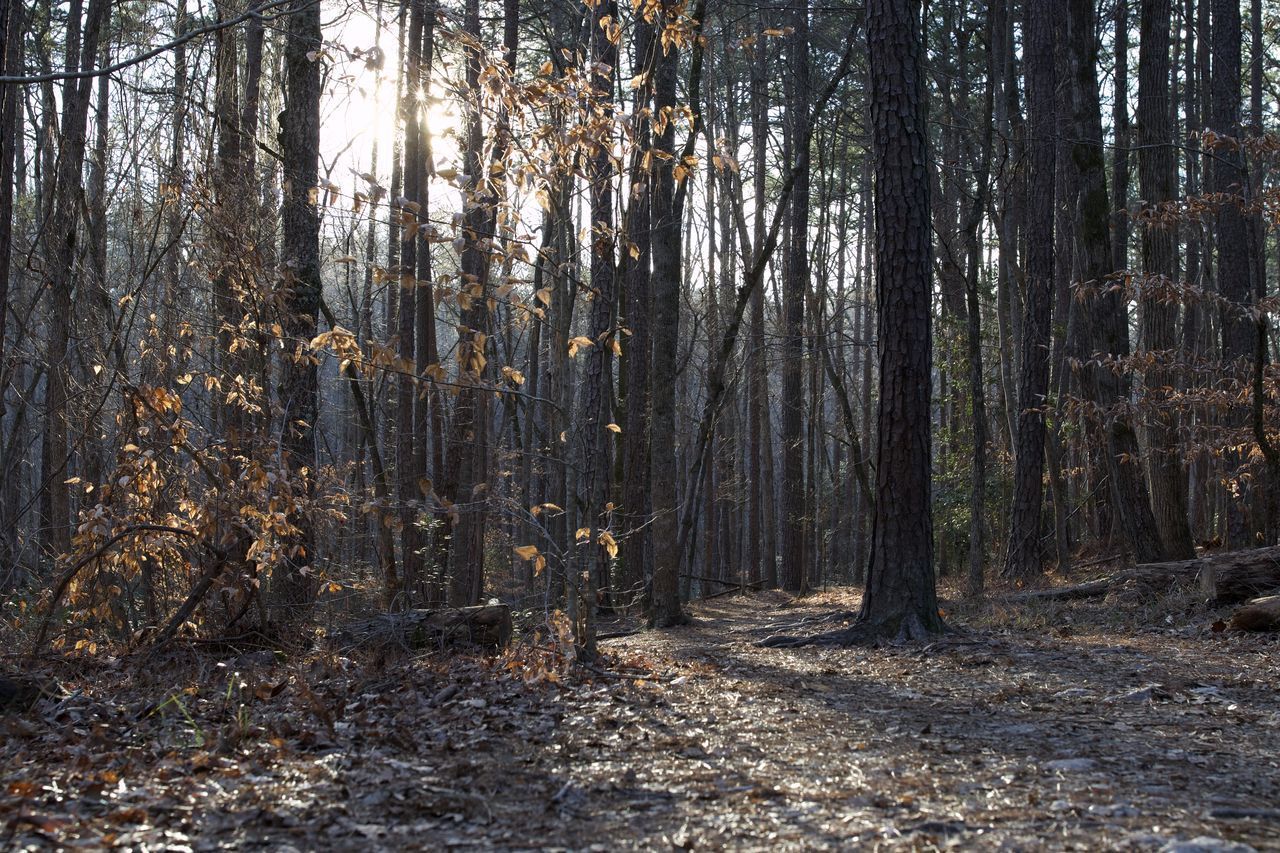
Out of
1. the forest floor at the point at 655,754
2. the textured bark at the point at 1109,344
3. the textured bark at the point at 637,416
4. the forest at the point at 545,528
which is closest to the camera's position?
the forest floor at the point at 655,754

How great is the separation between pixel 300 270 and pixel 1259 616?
26.3 feet

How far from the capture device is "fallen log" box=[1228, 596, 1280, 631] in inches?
286

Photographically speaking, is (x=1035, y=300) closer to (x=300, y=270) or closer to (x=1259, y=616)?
(x=1259, y=616)

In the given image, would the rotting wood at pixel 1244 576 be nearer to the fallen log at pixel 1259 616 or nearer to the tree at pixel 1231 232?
the fallen log at pixel 1259 616

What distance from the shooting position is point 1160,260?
12.3 meters

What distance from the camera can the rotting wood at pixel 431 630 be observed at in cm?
660

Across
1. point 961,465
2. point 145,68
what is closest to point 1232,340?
point 961,465

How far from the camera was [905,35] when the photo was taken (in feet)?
25.1

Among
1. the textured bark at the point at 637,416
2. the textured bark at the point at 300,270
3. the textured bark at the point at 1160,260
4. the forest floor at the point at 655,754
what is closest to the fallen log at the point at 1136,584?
the textured bark at the point at 1160,260

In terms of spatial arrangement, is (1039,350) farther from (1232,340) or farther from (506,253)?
(506,253)

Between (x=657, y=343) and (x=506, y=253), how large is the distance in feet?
19.6

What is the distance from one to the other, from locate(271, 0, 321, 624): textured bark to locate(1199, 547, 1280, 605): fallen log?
733cm

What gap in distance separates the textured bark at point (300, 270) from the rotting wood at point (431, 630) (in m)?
0.74

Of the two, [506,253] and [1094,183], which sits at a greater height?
[1094,183]
